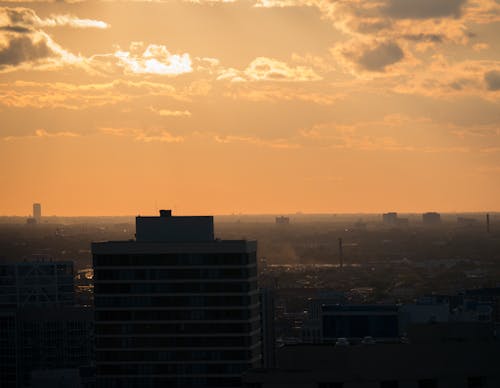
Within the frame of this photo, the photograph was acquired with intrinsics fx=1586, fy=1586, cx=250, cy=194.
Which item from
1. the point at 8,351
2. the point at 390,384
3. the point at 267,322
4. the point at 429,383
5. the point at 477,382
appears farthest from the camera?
the point at 8,351

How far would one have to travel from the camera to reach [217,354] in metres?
123

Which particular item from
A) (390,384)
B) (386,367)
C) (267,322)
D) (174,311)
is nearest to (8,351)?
(267,322)

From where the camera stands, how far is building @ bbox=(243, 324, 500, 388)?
4403 centimetres

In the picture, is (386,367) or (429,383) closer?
(386,367)

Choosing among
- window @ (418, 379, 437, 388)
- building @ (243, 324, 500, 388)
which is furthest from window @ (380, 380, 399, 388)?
window @ (418, 379, 437, 388)

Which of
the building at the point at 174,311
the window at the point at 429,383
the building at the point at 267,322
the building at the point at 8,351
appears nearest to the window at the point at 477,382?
the window at the point at 429,383

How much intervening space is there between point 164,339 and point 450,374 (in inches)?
3169

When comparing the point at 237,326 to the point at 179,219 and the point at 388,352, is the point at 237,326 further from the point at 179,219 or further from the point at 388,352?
the point at 388,352

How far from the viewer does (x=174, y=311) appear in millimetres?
125562

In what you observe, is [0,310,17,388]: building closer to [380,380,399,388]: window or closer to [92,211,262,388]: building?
[92,211,262,388]: building

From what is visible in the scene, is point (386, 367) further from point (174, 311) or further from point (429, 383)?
point (174, 311)

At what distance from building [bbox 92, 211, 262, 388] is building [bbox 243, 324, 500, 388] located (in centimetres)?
7595

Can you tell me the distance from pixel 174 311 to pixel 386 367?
81589 mm

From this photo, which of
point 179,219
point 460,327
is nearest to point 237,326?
point 179,219
